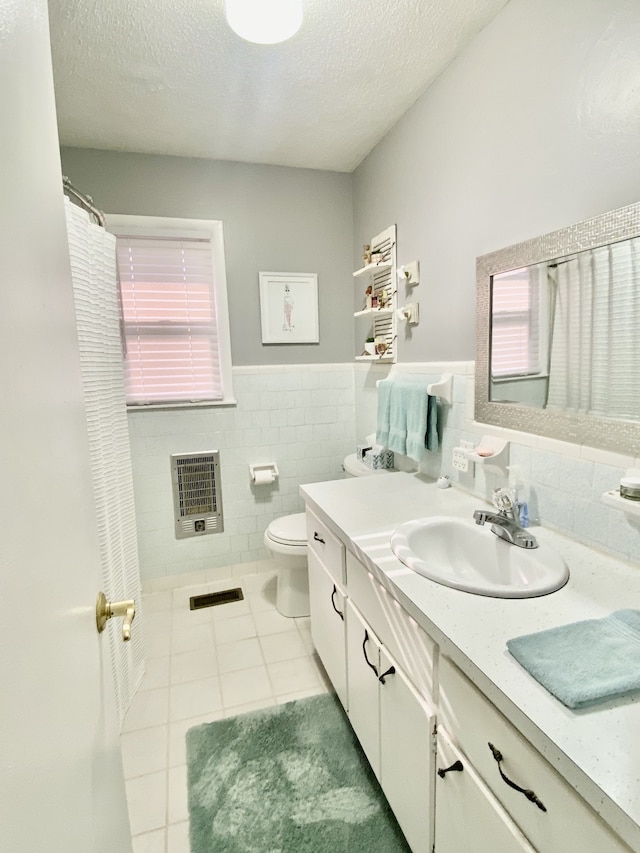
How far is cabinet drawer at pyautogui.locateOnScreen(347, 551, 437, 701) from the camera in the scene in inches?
36.8

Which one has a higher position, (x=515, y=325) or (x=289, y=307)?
(x=289, y=307)

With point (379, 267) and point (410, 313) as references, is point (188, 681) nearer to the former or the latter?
point (410, 313)

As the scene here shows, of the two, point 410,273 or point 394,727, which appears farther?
point 410,273

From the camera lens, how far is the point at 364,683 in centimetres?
130

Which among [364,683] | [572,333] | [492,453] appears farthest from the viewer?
[492,453]

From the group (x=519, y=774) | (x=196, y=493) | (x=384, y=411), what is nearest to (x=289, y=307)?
(x=384, y=411)

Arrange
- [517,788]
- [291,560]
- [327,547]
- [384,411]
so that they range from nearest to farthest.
A: [517,788]
[327,547]
[384,411]
[291,560]

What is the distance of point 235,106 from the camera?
6.12 ft

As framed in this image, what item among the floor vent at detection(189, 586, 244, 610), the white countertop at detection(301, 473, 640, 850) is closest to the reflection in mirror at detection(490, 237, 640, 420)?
the white countertop at detection(301, 473, 640, 850)

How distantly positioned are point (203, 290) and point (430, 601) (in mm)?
2177

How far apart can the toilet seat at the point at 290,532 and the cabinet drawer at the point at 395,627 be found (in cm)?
79

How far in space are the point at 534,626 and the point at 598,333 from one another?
0.77 m

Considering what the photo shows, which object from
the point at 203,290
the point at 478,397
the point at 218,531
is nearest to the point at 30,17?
the point at 478,397

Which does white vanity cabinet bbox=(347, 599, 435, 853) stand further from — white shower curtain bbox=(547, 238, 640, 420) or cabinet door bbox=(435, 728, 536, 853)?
white shower curtain bbox=(547, 238, 640, 420)
